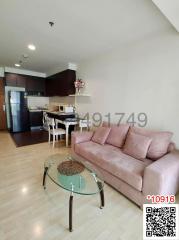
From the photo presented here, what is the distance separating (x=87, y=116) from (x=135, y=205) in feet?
8.93

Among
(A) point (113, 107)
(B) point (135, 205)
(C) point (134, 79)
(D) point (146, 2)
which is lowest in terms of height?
(B) point (135, 205)

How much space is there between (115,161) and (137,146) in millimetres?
463

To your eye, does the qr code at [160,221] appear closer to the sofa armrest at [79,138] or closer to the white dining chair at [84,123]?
the sofa armrest at [79,138]

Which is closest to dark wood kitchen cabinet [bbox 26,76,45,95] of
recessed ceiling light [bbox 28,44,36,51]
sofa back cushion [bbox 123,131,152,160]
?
recessed ceiling light [bbox 28,44,36,51]

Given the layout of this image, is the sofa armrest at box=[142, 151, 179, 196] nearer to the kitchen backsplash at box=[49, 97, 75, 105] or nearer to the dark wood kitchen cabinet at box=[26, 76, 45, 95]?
the kitchen backsplash at box=[49, 97, 75, 105]

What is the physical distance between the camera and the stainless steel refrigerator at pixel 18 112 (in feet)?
17.5

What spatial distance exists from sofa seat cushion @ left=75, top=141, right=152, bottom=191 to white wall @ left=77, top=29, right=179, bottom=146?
2.80ft

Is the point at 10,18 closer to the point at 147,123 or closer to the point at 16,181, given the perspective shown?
the point at 16,181

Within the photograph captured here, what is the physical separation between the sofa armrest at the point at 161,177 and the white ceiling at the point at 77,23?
1.96m

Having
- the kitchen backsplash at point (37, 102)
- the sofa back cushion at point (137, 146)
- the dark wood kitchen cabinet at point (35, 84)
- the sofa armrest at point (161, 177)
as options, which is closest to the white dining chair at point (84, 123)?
the sofa back cushion at point (137, 146)

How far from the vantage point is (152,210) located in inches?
63.9

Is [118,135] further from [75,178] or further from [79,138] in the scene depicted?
[75,178]

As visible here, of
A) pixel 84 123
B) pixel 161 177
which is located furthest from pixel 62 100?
pixel 161 177

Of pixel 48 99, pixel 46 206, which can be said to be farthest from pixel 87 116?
pixel 48 99
